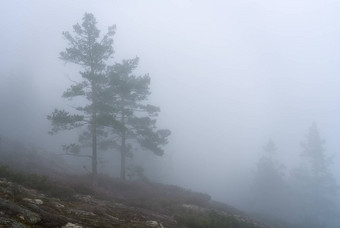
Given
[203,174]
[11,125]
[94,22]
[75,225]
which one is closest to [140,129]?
[94,22]

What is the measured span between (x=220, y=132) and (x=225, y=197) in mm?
70398

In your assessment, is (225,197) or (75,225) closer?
(75,225)

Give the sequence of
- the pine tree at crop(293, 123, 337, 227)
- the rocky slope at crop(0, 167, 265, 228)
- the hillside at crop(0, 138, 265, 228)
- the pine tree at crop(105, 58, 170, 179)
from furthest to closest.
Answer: the pine tree at crop(293, 123, 337, 227) → the pine tree at crop(105, 58, 170, 179) → the hillside at crop(0, 138, 265, 228) → the rocky slope at crop(0, 167, 265, 228)

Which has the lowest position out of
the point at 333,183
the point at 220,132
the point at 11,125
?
the point at 333,183

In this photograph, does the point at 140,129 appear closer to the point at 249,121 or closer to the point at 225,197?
the point at 225,197

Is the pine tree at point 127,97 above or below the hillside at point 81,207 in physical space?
above

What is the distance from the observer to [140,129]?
29.6 m

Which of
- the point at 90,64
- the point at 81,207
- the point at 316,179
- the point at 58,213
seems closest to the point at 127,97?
the point at 90,64

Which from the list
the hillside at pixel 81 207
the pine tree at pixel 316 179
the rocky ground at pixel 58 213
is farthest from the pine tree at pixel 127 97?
the pine tree at pixel 316 179

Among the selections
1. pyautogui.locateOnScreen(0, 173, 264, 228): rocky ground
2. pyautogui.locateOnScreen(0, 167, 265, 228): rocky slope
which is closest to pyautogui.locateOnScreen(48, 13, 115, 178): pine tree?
pyautogui.locateOnScreen(0, 167, 265, 228): rocky slope

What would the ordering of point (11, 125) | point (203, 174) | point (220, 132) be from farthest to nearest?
point (220, 132) → point (203, 174) → point (11, 125)

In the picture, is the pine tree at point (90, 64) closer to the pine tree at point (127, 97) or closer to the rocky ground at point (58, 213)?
the pine tree at point (127, 97)

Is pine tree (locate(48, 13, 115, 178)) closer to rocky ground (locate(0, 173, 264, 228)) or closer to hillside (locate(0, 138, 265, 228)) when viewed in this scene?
hillside (locate(0, 138, 265, 228))

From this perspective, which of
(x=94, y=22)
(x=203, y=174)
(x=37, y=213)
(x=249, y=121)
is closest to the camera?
(x=37, y=213)
